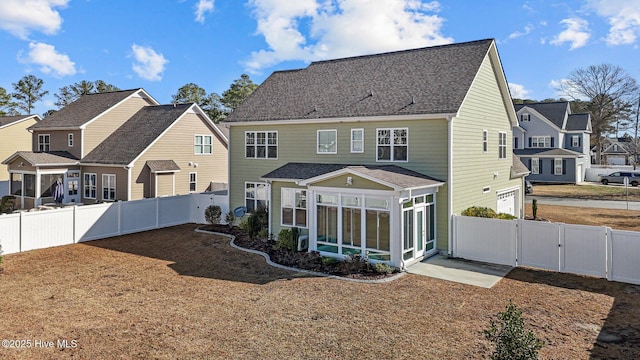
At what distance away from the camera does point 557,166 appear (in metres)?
46.9

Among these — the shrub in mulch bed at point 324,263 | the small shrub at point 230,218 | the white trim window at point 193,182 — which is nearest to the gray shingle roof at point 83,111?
the white trim window at point 193,182

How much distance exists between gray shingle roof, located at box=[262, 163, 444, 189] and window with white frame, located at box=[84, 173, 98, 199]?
1501 centimetres

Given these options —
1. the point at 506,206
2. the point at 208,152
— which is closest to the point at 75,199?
the point at 208,152

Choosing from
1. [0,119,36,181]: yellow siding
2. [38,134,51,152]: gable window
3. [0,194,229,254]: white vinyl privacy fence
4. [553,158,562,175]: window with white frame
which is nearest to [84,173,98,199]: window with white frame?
[38,134,51,152]: gable window

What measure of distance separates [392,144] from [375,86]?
352cm

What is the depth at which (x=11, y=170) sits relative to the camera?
27562 mm

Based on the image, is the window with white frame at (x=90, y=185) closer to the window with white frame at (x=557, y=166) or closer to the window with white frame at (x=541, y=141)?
the window with white frame at (x=541, y=141)

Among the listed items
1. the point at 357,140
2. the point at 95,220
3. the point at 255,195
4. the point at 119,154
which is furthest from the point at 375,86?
the point at 119,154

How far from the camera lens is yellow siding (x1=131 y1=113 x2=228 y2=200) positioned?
25266 millimetres

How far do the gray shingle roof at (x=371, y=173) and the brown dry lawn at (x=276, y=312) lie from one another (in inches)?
132

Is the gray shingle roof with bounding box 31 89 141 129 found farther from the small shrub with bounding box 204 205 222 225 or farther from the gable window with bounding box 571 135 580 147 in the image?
the gable window with bounding box 571 135 580 147

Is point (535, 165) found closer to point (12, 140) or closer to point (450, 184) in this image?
point (450, 184)

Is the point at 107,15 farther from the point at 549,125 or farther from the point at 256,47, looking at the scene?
the point at 549,125

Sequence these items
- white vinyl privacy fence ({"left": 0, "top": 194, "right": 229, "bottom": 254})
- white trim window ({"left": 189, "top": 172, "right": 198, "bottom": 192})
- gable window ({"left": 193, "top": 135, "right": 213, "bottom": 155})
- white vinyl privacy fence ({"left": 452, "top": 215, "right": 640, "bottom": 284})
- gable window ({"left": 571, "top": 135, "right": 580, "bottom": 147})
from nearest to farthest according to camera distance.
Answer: white vinyl privacy fence ({"left": 452, "top": 215, "right": 640, "bottom": 284})
white vinyl privacy fence ({"left": 0, "top": 194, "right": 229, "bottom": 254})
white trim window ({"left": 189, "top": 172, "right": 198, "bottom": 192})
gable window ({"left": 193, "top": 135, "right": 213, "bottom": 155})
gable window ({"left": 571, "top": 135, "right": 580, "bottom": 147})
